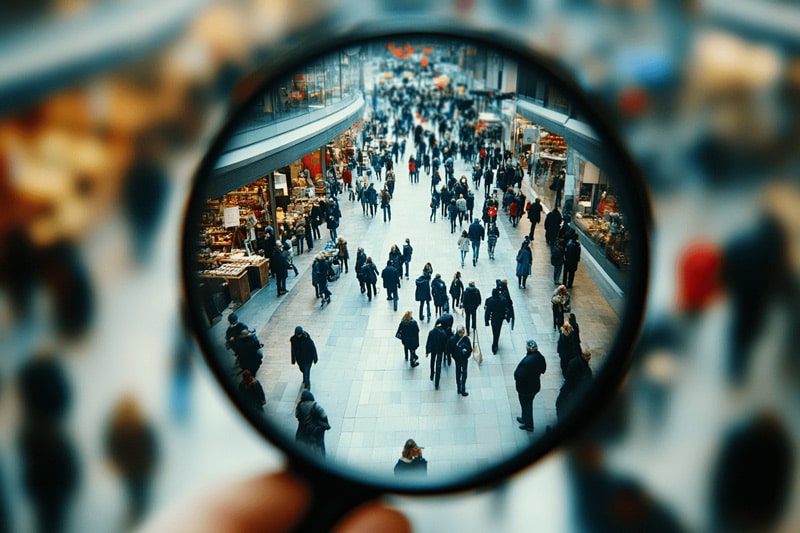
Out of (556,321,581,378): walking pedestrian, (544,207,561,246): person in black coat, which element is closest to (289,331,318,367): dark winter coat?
(556,321,581,378): walking pedestrian

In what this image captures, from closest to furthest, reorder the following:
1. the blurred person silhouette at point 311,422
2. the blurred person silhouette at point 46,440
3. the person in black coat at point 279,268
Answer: the blurred person silhouette at point 46,440 → the blurred person silhouette at point 311,422 → the person in black coat at point 279,268

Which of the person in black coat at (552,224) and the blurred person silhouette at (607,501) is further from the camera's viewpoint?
the person in black coat at (552,224)

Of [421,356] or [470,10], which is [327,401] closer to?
[421,356]

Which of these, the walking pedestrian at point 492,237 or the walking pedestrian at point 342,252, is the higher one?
the walking pedestrian at point 492,237

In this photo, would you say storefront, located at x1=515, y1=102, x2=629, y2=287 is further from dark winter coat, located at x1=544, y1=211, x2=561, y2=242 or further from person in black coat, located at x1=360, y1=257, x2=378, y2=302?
person in black coat, located at x1=360, y1=257, x2=378, y2=302

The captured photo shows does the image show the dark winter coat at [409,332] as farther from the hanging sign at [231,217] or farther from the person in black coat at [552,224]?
the person in black coat at [552,224]

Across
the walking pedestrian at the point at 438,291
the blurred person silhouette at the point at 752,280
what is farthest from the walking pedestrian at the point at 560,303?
the blurred person silhouette at the point at 752,280
